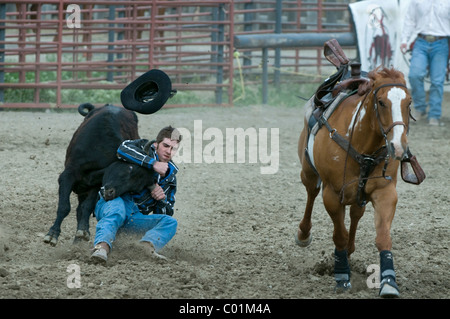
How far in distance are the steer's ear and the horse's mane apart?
5.30 feet

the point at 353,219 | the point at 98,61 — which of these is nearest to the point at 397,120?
the point at 353,219

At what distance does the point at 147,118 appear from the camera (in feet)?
37.7

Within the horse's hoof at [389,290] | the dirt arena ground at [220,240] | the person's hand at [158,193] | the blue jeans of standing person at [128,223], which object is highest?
the person's hand at [158,193]

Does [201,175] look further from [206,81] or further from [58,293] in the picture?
[206,81]

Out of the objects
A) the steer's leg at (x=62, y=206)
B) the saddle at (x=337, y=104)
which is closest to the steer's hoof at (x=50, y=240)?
the steer's leg at (x=62, y=206)

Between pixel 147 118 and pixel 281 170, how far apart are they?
3.11 meters

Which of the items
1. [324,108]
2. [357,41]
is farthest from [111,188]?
[357,41]

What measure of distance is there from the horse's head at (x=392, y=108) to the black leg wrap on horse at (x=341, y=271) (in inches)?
37.1

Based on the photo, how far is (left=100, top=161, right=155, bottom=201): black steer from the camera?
18.1 feet

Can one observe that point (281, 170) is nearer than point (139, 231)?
No

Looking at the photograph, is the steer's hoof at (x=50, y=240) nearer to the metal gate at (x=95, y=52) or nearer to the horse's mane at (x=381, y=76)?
the horse's mane at (x=381, y=76)

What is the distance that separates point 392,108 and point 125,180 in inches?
80.6

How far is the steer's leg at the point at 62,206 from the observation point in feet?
18.5

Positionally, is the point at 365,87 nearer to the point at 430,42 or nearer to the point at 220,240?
the point at 220,240
